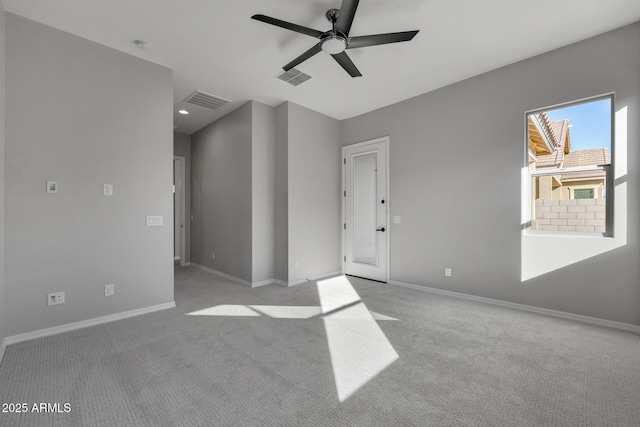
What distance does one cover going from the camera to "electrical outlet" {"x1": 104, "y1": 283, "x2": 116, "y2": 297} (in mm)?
3066

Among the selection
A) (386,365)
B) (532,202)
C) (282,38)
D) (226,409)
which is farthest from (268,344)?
(532,202)

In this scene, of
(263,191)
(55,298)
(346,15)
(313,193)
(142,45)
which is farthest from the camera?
(313,193)

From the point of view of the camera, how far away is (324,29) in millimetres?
2844

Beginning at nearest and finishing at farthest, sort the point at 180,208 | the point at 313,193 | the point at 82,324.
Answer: the point at 82,324, the point at 313,193, the point at 180,208

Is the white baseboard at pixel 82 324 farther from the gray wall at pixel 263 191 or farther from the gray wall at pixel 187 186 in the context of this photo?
the gray wall at pixel 187 186

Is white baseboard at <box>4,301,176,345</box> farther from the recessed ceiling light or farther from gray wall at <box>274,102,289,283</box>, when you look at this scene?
the recessed ceiling light

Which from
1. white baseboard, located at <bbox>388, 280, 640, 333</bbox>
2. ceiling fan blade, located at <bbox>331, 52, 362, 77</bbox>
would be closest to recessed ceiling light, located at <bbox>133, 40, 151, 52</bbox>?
ceiling fan blade, located at <bbox>331, 52, 362, 77</bbox>

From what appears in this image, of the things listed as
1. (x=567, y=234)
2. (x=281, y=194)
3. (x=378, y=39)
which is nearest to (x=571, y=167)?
(x=567, y=234)

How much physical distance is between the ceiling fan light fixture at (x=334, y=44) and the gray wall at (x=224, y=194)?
2.36 metres

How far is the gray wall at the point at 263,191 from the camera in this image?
4.64 m

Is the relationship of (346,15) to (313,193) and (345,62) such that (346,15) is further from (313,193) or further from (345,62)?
(313,193)

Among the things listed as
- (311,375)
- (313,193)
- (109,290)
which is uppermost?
(313,193)

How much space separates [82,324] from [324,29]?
390 centimetres

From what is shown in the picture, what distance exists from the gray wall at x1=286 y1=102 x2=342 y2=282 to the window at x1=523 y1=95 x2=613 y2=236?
9.96 feet
